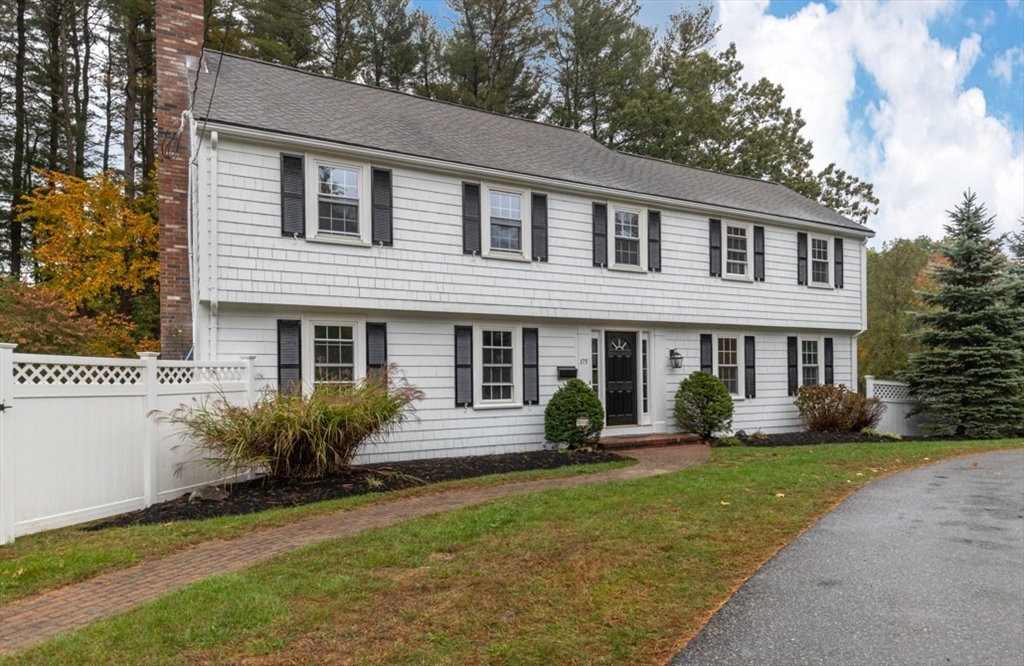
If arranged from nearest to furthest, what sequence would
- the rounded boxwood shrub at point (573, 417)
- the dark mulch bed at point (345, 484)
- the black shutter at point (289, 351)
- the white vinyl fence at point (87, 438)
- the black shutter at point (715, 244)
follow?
the white vinyl fence at point (87, 438)
the dark mulch bed at point (345, 484)
the black shutter at point (289, 351)
the rounded boxwood shrub at point (573, 417)
the black shutter at point (715, 244)

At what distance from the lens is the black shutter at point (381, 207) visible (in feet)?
35.4

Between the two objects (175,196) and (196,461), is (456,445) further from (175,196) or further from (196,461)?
(175,196)

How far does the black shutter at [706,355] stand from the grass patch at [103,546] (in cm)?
938

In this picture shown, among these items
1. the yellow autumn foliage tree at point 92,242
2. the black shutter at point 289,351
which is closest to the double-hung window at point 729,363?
the black shutter at point 289,351

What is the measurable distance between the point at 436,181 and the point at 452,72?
16696 millimetres

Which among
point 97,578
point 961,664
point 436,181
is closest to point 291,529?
point 97,578

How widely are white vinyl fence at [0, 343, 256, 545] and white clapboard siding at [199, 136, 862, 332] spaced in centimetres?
206

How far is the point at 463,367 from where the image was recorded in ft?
38.9

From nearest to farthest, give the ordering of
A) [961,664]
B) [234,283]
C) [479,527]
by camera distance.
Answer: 1. [961,664]
2. [479,527]
3. [234,283]

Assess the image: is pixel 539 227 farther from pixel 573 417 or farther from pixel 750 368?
pixel 750 368

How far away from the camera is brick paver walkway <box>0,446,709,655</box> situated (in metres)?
4.15

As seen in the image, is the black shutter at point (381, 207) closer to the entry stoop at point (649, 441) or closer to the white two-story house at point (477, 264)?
the white two-story house at point (477, 264)

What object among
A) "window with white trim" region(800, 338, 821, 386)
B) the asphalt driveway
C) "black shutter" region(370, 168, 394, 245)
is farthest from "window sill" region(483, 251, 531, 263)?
"window with white trim" region(800, 338, 821, 386)

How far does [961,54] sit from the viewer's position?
15281 mm
